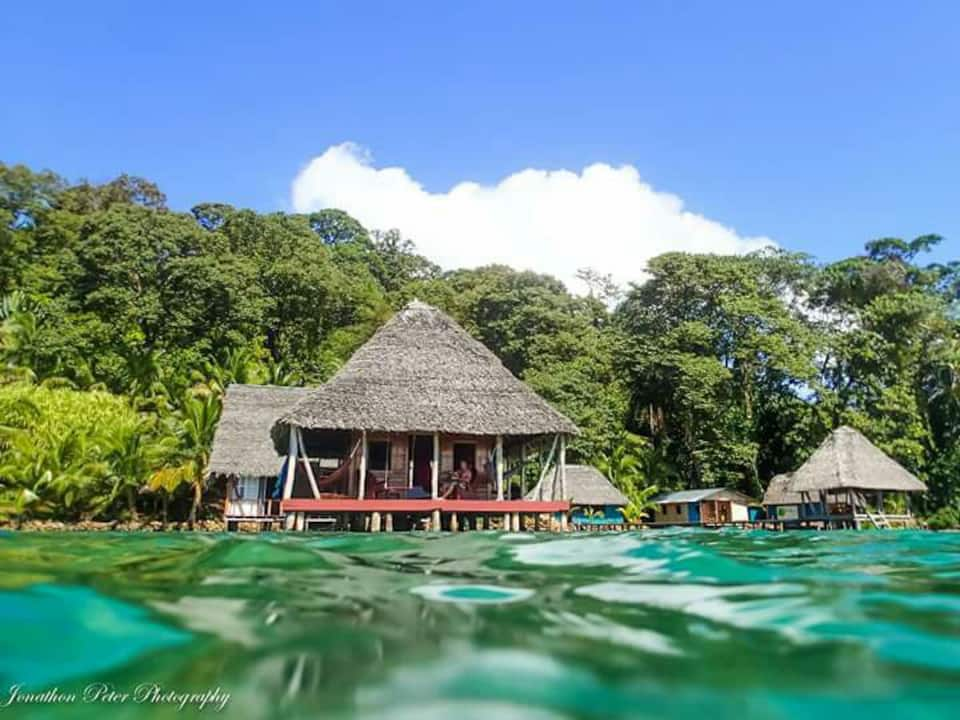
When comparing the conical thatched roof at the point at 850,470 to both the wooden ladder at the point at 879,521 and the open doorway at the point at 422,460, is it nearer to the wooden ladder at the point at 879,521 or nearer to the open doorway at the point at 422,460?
the wooden ladder at the point at 879,521

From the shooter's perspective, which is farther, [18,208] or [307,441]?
[18,208]

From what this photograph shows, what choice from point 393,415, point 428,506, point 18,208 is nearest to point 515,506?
point 428,506

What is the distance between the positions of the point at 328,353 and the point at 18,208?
15697mm

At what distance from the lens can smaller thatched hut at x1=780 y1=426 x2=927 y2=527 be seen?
22.2 metres

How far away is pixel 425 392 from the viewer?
49.5 feet

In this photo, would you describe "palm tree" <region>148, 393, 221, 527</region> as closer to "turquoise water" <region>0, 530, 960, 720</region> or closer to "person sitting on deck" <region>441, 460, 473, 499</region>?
"person sitting on deck" <region>441, 460, 473, 499</region>

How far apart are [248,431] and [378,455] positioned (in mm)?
5916

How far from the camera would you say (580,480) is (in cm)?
2522

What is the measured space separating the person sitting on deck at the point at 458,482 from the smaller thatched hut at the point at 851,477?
13.7 m

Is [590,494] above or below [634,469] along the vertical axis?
below

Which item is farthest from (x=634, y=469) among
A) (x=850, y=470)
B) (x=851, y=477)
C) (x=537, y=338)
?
(x=851, y=477)

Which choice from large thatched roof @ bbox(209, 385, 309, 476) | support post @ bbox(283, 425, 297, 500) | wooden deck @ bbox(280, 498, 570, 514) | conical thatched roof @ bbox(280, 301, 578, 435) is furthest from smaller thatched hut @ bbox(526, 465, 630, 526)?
support post @ bbox(283, 425, 297, 500)

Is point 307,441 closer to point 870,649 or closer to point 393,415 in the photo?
point 393,415

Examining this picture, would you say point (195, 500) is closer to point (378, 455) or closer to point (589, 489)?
point (378, 455)
